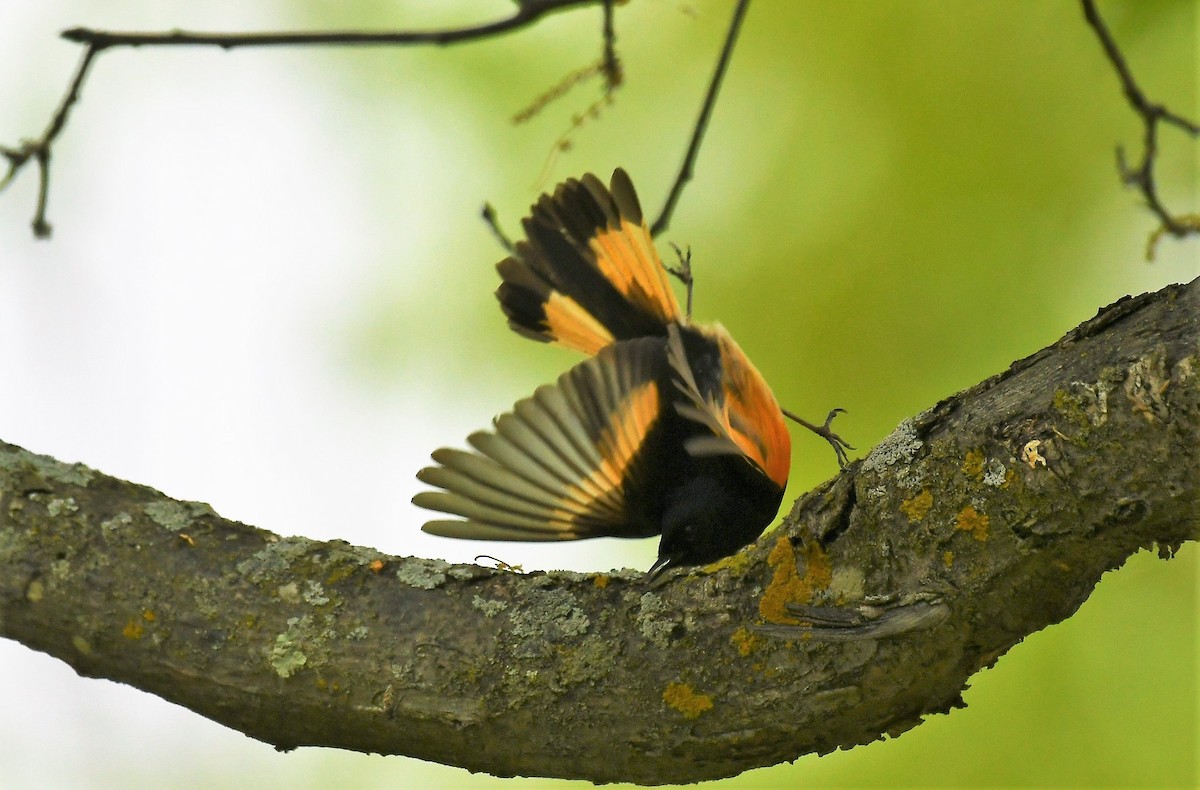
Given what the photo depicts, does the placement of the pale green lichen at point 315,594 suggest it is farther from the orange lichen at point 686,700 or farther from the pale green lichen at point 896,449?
the pale green lichen at point 896,449

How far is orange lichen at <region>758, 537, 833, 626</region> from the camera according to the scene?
1.37 metres

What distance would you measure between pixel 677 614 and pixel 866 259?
1.99m

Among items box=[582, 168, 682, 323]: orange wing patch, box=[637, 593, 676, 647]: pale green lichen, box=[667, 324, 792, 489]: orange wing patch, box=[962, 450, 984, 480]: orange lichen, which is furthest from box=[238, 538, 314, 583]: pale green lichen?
box=[962, 450, 984, 480]: orange lichen

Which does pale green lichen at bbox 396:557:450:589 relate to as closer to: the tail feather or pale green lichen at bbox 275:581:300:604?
pale green lichen at bbox 275:581:300:604

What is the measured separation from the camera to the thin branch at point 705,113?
2.01 m

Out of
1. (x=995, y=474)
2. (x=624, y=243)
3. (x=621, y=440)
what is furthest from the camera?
(x=624, y=243)

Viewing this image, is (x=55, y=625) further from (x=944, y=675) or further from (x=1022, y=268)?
(x=1022, y=268)

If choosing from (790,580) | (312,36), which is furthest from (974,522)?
(312,36)

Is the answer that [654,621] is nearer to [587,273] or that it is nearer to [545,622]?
[545,622]

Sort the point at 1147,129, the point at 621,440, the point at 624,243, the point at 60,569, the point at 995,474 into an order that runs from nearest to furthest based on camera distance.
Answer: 1. the point at 995,474
2. the point at 60,569
3. the point at 621,440
4. the point at 624,243
5. the point at 1147,129

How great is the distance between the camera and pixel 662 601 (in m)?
1.46

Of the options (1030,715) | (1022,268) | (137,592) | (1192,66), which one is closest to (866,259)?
(1022,268)

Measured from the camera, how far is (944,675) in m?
1.35

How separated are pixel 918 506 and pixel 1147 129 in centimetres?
137
